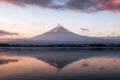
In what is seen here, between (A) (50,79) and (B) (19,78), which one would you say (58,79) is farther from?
(B) (19,78)

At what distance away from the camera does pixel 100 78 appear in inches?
725

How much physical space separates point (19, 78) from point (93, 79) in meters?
4.56

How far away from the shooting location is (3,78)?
1792 cm

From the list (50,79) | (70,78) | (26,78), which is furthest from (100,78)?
(26,78)

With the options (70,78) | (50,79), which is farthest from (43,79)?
(70,78)

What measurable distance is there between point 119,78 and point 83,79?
2.21 m

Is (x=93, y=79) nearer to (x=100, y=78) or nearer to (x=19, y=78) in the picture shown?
(x=100, y=78)

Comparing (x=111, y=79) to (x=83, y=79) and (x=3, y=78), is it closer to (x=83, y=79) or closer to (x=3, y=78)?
(x=83, y=79)

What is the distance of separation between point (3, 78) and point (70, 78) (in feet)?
13.7

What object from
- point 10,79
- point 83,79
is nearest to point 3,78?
point 10,79

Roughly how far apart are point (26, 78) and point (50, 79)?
1484 millimetres

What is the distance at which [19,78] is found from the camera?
59.4 feet

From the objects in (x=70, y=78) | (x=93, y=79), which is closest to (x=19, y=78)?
(x=70, y=78)

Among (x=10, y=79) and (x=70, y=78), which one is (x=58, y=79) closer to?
(x=70, y=78)
